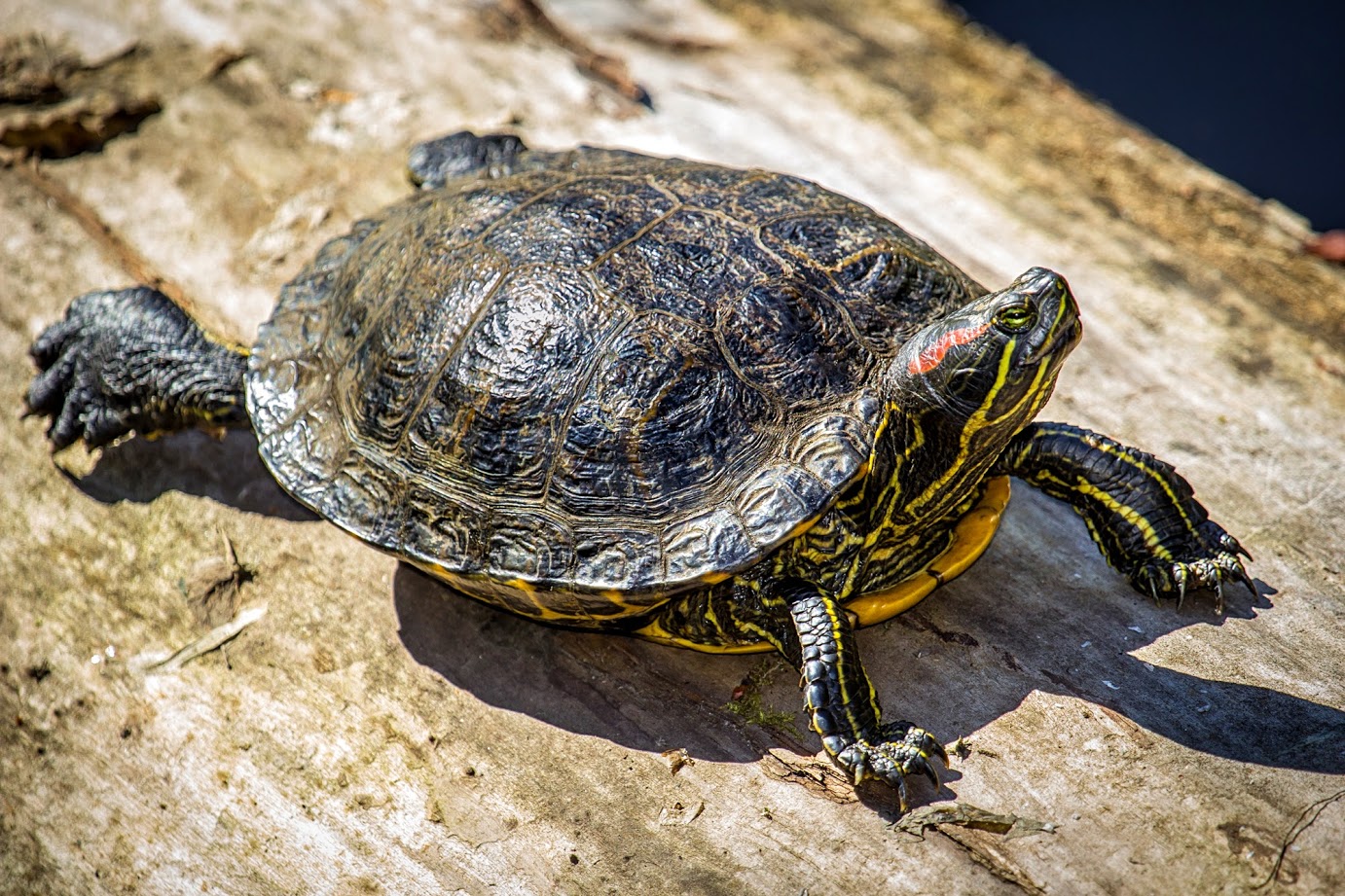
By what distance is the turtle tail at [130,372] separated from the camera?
5.13 m

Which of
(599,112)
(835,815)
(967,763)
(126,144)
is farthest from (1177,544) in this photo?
(126,144)

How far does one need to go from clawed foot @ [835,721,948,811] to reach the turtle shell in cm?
83

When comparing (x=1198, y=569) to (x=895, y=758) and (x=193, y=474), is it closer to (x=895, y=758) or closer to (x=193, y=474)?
(x=895, y=758)

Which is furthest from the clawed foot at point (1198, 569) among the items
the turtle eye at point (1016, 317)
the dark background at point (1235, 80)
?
the dark background at point (1235, 80)

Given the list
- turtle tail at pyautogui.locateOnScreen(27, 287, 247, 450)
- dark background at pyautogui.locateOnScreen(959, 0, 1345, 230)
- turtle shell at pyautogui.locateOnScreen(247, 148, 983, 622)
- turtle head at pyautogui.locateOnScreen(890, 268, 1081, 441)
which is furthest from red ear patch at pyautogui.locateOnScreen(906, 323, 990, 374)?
dark background at pyautogui.locateOnScreen(959, 0, 1345, 230)

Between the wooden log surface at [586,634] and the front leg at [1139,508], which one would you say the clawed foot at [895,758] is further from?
the front leg at [1139,508]

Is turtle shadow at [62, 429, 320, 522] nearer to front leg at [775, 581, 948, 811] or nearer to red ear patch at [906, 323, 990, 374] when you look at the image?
front leg at [775, 581, 948, 811]

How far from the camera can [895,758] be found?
149 inches

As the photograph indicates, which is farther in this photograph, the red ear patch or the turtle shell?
the turtle shell

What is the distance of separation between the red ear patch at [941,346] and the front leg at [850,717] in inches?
39.8

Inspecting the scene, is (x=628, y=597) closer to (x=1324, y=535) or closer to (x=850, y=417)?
(x=850, y=417)

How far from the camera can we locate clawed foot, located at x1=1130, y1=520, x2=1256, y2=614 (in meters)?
4.32

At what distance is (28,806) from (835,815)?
11.0 feet

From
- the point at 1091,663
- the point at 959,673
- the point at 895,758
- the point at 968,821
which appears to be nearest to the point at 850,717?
the point at 895,758
